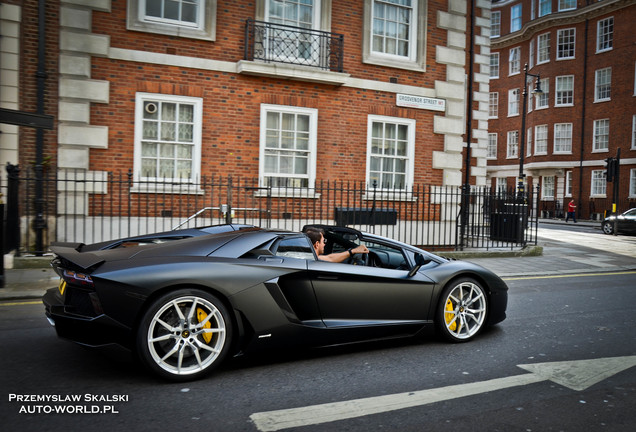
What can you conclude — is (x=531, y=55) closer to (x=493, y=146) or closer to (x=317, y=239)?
(x=493, y=146)

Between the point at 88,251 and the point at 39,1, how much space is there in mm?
8477

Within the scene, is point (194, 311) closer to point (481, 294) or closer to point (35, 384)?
point (35, 384)

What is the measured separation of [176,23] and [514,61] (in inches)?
1489

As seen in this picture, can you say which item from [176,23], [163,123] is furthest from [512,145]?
[163,123]

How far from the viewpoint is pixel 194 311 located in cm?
403

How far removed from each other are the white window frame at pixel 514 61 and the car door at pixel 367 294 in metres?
42.7

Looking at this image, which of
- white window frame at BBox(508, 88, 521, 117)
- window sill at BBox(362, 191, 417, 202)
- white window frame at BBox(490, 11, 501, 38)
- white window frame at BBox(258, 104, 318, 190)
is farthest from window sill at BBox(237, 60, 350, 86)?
white window frame at BBox(490, 11, 501, 38)

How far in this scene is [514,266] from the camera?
12219mm

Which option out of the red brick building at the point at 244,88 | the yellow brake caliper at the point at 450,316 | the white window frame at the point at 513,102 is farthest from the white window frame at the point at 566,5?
the yellow brake caliper at the point at 450,316

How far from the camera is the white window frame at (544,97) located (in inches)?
1548

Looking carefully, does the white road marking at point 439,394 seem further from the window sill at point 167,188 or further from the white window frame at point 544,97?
the white window frame at point 544,97

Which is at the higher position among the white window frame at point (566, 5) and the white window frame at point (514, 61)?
the white window frame at point (566, 5)

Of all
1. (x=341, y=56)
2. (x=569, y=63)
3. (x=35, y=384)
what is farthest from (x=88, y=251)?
(x=569, y=63)

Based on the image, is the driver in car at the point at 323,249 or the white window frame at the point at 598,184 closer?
the driver in car at the point at 323,249
